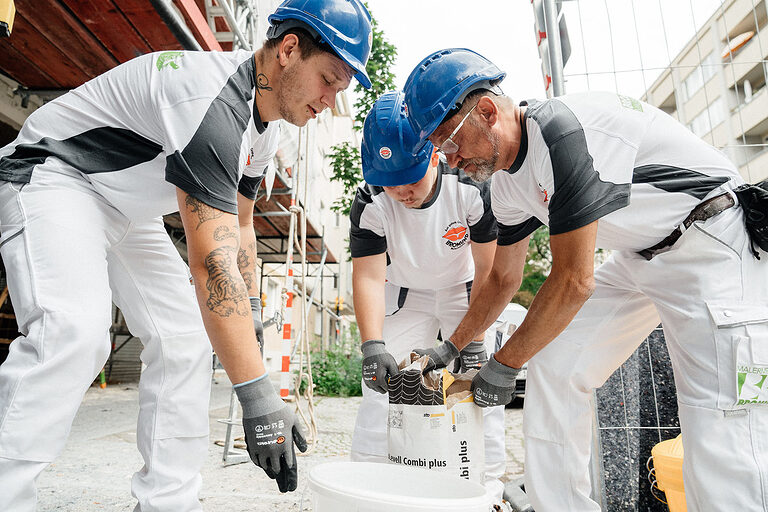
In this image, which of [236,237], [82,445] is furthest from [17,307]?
[82,445]

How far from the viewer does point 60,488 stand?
8.86 feet

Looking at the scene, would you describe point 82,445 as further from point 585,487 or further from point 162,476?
point 585,487

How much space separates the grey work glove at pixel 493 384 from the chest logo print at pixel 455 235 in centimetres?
95

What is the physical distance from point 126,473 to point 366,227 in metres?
2.00

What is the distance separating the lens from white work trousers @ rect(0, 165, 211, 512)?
4.56 feet

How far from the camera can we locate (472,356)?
9.61 feet

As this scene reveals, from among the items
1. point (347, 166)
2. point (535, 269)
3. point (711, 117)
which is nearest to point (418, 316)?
point (711, 117)

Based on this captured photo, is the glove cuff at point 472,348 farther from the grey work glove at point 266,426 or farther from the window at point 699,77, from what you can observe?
the window at point 699,77

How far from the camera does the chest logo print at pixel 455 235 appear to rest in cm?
281

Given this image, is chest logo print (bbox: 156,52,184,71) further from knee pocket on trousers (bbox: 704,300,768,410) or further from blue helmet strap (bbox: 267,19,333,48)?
knee pocket on trousers (bbox: 704,300,768,410)

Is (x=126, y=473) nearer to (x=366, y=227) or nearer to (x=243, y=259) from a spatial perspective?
(x=243, y=259)

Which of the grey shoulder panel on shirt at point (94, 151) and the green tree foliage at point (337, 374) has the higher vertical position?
the grey shoulder panel on shirt at point (94, 151)

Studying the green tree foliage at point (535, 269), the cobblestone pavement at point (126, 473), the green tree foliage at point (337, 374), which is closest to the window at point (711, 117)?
the cobblestone pavement at point (126, 473)

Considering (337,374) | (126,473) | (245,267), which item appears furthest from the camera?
(337,374)
